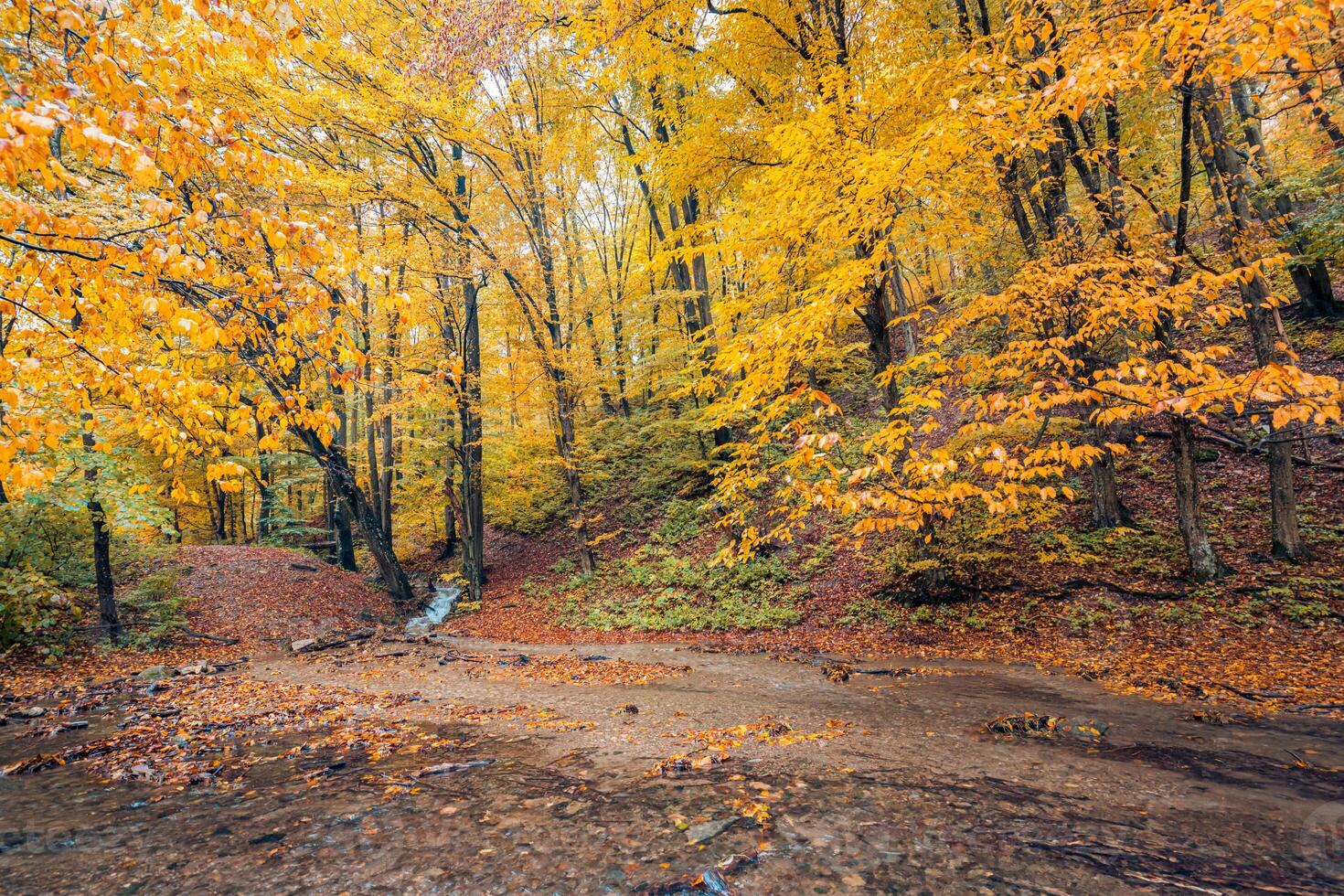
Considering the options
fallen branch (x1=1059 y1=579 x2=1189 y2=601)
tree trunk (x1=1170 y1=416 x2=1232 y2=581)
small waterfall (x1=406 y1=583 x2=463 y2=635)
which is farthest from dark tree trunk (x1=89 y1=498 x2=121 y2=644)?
tree trunk (x1=1170 y1=416 x2=1232 y2=581)

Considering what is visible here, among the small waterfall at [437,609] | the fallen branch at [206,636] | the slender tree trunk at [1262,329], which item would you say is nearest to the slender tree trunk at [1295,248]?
the slender tree trunk at [1262,329]

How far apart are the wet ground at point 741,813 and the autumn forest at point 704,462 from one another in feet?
A: 0.12

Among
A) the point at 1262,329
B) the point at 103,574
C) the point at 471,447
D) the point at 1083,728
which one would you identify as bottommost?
the point at 1083,728

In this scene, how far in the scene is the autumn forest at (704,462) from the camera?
9.59ft

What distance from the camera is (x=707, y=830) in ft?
9.60

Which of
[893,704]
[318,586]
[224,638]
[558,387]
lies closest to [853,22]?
[893,704]

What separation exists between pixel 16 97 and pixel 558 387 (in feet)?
45.6

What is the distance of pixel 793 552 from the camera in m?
13.8

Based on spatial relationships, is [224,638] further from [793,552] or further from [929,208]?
[929,208]

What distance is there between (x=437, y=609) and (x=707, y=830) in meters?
15.5

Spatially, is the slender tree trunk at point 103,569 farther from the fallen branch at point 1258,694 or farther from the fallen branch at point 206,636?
Answer: the fallen branch at point 1258,694

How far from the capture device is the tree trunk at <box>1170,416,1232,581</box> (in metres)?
8.38

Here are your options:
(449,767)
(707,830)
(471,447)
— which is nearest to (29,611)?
(471,447)

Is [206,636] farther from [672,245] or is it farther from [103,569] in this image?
[672,245]
